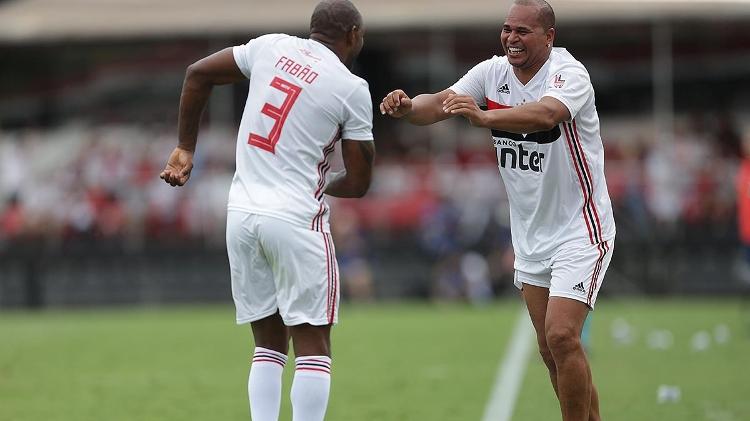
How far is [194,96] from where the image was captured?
273 inches

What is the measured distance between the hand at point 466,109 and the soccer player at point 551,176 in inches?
0.7

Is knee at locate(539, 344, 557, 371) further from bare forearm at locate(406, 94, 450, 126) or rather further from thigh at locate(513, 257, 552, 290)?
bare forearm at locate(406, 94, 450, 126)

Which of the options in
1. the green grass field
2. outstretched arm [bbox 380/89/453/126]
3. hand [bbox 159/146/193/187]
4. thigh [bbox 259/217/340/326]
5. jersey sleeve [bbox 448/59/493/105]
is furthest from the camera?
the green grass field

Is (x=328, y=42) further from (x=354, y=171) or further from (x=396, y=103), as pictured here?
(x=354, y=171)

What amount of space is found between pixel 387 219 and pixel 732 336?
8.97 meters

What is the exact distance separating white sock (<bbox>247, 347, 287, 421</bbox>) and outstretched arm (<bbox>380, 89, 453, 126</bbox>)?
1.45 meters

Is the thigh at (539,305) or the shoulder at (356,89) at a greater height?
the shoulder at (356,89)

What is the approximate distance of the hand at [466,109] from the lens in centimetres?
674

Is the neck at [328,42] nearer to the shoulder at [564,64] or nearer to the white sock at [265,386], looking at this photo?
the shoulder at [564,64]

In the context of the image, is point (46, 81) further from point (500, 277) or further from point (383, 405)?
point (383, 405)

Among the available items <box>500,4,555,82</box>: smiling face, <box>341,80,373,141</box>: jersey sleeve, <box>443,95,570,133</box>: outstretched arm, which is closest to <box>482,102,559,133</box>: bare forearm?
<box>443,95,570,133</box>: outstretched arm

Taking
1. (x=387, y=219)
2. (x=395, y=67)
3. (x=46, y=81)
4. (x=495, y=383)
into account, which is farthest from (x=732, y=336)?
(x=46, y=81)

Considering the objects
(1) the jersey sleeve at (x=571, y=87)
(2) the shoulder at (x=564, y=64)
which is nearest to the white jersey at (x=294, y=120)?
(1) the jersey sleeve at (x=571, y=87)

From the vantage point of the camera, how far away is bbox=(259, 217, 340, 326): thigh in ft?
21.7
